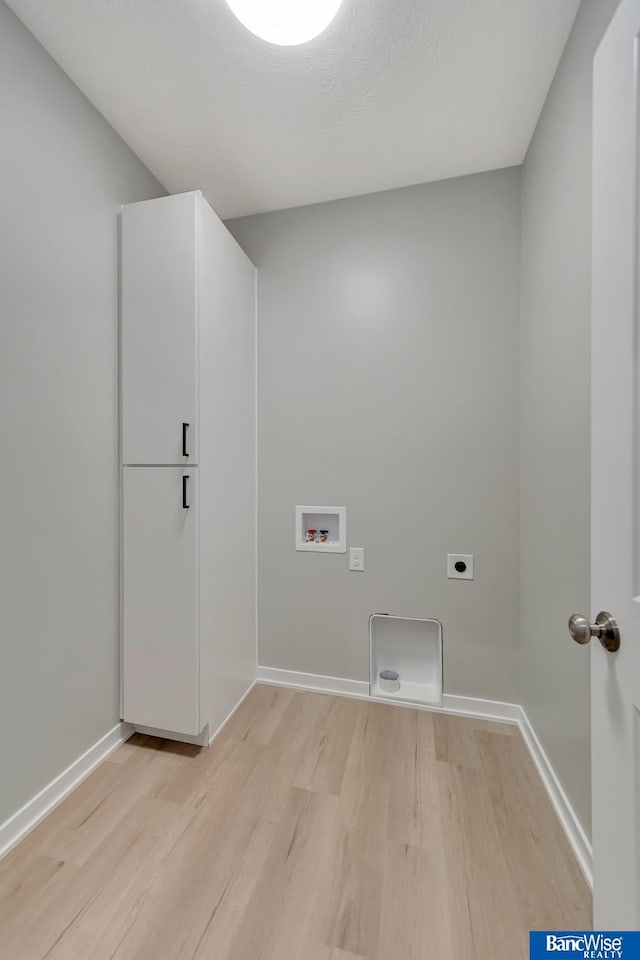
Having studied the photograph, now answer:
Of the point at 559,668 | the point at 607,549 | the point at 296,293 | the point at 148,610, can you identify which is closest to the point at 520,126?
the point at 296,293

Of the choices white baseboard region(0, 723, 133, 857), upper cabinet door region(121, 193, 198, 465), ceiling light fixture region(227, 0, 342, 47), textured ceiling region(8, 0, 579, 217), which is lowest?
white baseboard region(0, 723, 133, 857)

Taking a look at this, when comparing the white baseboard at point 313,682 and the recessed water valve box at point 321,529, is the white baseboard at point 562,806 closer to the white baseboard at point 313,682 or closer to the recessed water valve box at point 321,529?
the white baseboard at point 313,682

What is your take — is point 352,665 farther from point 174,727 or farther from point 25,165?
point 25,165

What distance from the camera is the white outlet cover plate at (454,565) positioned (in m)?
1.89

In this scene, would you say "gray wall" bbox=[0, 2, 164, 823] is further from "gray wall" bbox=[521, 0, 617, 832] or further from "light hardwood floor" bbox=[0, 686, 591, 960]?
"gray wall" bbox=[521, 0, 617, 832]

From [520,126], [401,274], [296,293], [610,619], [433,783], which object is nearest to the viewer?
[610,619]

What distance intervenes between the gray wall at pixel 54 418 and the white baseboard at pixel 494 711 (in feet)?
2.91

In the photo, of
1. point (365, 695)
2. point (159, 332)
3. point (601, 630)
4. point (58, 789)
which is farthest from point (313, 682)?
point (159, 332)

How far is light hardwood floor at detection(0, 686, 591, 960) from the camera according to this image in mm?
978

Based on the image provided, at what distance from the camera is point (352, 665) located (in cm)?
205

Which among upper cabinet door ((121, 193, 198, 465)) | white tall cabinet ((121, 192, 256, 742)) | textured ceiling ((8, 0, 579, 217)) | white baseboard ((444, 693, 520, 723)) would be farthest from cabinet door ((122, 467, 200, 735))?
textured ceiling ((8, 0, 579, 217))

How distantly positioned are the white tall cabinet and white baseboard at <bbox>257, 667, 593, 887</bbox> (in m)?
0.49

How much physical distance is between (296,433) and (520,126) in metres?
1.61

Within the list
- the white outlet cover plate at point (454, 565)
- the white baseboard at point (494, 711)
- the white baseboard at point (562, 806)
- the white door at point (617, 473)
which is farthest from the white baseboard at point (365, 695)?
the white door at point (617, 473)
